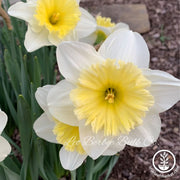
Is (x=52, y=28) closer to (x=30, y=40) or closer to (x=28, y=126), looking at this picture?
(x=30, y=40)

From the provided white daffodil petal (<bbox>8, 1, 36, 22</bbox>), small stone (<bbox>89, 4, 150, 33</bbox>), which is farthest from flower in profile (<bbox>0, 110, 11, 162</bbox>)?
small stone (<bbox>89, 4, 150, 33</bbox>)

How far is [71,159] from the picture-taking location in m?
0.93

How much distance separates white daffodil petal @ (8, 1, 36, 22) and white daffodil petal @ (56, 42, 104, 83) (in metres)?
0.44

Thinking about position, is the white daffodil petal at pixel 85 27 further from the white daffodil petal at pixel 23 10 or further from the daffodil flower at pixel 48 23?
the white daffodil petal at pixel 23 10

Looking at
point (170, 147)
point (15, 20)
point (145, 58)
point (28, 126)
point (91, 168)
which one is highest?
point (145, 58)

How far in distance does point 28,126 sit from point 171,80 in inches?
21.4

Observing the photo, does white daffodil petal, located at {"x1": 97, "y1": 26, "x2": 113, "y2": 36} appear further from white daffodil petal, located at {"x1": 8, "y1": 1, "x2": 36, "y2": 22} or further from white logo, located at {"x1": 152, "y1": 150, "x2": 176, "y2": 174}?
white logo, located at {"x1": 152, "y1": 150, "x2": 176, "y2": 174}

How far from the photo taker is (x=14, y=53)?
151 cm

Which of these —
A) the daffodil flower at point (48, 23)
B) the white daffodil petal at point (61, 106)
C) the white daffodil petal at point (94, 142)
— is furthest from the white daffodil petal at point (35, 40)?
the white daffodil petal at point (94, 142)

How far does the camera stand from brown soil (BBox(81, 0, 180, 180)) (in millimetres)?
1697

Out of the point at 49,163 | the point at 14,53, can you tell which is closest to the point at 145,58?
the point at 49,163

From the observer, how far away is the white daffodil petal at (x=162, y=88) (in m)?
0.81

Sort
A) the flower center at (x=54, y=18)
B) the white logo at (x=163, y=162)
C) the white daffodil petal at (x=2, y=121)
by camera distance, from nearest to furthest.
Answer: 1. the white daffodil petal at (x=2, y=121)
2. the flower center at (x=54, y=18)
3. the white logo at (x=163, y=162)

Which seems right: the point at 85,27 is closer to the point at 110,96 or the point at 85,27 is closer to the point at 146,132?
the point at 110,96
